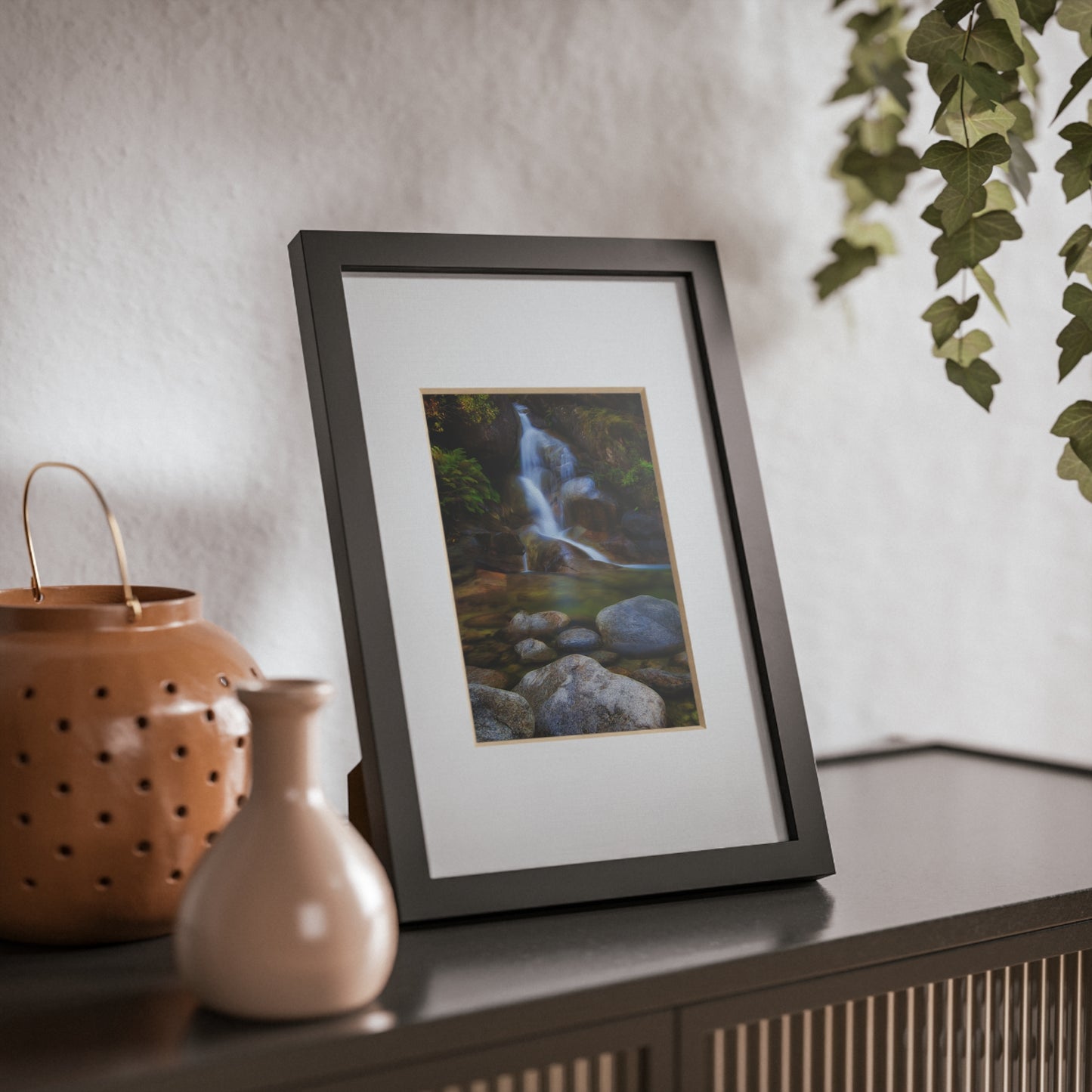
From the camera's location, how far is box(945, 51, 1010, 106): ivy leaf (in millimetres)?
781

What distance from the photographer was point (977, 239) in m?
0.86

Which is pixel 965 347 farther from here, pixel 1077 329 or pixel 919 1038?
Result: pixel 919 1038

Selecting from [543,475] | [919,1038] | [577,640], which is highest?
[543,475]

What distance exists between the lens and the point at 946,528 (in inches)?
50.1

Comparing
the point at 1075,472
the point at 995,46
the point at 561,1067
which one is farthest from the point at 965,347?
the point at 561,1067

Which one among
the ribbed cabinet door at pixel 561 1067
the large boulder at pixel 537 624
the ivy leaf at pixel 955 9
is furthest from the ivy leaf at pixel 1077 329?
the ribbed cabinet door at pixel 561 1067

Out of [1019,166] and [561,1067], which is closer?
[561,1067]

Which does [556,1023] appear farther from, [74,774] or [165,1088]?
[74,774]

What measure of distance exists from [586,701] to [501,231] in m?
0.47

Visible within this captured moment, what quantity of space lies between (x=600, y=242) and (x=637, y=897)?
0.46 m

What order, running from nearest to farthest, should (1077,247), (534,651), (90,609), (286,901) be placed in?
(286,901) < (90,609) < (534,651) < (1077,247)

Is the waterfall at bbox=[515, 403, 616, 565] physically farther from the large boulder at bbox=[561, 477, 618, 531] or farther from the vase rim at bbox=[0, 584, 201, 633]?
the vase rim at bbox=[0, 584, 201, 633]

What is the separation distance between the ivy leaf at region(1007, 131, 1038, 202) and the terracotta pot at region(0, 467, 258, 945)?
2.36 ft

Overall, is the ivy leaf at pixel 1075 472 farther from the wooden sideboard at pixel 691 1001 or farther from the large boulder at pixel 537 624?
the large boulder at pixel 537 624
